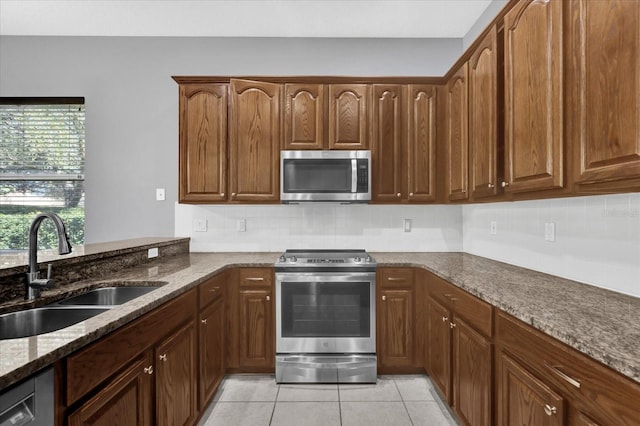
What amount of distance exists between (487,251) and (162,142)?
10.2ft

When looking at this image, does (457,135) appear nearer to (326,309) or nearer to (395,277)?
(395,277)

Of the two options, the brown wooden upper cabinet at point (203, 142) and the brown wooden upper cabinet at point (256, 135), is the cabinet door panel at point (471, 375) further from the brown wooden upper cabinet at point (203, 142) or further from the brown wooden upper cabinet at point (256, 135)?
the brown wooden upper cabinet at point (203, 142)

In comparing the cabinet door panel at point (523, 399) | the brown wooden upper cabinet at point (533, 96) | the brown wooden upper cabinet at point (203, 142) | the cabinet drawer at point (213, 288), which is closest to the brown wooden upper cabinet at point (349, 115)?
the brown wooden upper cabinet at point (203, 142)

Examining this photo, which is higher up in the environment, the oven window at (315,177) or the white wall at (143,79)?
the white wall at (143,79)

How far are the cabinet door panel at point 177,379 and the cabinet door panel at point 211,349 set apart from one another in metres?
0.13

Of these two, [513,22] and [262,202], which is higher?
[513,22]

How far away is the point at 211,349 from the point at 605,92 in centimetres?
237

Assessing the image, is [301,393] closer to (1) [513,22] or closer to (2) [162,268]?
(2) [162,268]

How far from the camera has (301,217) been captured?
10.1 ft

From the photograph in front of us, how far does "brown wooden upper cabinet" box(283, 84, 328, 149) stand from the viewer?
2729 mm

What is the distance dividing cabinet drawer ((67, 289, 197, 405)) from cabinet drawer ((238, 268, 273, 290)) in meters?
0.89

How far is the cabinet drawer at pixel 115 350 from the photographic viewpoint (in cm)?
92

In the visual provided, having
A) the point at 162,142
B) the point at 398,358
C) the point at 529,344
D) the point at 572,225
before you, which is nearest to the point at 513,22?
the point at 572,225

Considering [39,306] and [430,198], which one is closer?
Result: [39,306]
